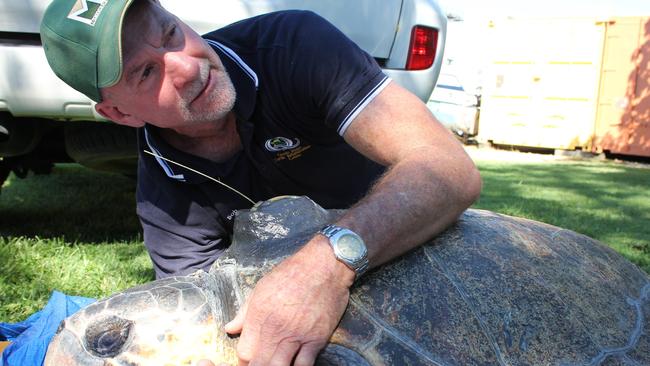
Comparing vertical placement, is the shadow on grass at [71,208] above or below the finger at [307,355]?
below

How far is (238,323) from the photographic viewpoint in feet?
4.22

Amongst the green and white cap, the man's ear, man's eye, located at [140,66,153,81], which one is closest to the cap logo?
the green and white cap

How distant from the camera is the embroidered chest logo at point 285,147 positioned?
1.83m

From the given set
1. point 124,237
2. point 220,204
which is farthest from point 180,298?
point 124,237

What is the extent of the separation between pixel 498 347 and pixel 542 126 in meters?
9.20

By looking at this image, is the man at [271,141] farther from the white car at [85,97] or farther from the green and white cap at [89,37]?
the white car at [85,97]

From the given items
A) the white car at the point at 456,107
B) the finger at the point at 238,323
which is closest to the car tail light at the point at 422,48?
the finger at the point at 238,323

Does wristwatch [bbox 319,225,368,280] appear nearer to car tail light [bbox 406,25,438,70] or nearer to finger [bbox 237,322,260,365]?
finger [bbox 237,322,260,365]

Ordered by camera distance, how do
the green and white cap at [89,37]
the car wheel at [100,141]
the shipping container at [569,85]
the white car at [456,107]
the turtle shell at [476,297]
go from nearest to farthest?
the turtle shell at [476,297] → the green and white cap at [89,37] → the car wheel at [100,141] → the shipping container at [569,85] → the white car at [456,107]

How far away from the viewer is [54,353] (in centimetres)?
136

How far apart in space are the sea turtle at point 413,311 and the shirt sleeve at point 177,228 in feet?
1.50

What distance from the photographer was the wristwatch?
1246 mm

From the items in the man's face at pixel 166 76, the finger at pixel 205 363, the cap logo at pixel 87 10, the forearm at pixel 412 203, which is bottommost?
the finger at pixel 205 363

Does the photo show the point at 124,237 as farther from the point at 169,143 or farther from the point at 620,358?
the point at 620,358
